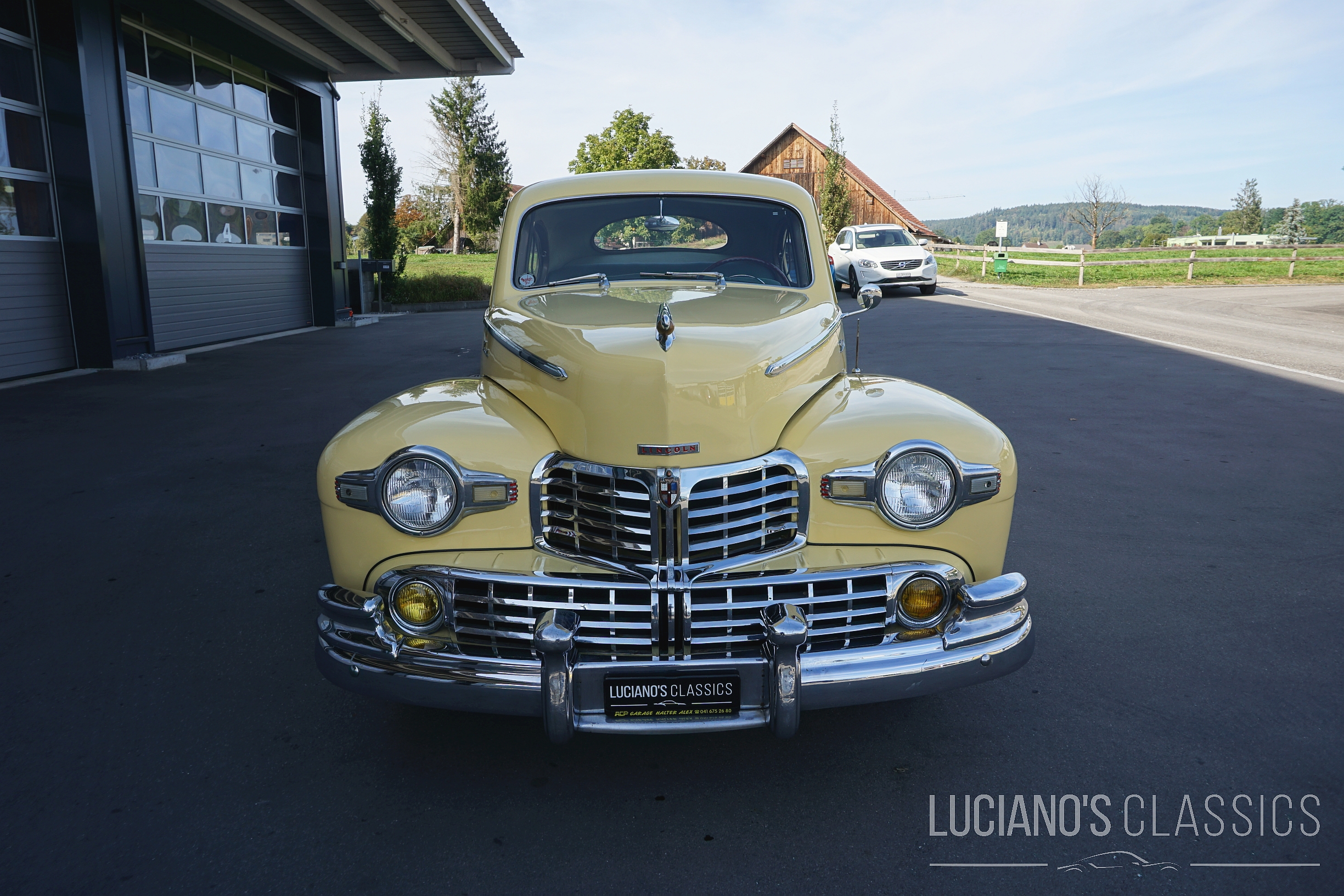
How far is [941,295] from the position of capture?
21266mm

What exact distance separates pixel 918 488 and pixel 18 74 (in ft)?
36.9

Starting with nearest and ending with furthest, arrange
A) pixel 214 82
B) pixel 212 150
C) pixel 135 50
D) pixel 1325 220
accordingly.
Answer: pixel 135 50
pixel 212 150
pixel 214 82
pixel 1325 220

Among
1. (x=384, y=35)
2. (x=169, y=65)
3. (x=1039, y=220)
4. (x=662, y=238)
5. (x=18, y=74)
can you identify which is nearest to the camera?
(x=662, y=238)

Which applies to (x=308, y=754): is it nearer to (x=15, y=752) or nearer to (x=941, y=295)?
(x=15, y=752)

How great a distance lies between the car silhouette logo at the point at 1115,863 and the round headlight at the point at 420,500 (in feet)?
6.13

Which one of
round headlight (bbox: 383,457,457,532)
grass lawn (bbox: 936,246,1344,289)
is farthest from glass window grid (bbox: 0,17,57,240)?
grass lawn (bbox: 936,246,1344,289)

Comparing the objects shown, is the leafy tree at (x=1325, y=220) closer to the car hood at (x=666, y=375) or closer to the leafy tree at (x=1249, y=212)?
the leafy tree at (x=1249, y=212)

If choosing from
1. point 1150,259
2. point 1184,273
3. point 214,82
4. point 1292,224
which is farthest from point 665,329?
point 1292,224

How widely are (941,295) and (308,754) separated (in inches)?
807

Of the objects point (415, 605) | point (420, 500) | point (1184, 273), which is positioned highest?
point (1184, 273)

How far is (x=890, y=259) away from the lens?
21.2 meters

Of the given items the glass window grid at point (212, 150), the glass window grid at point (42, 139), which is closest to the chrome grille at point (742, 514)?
the glass window grid at point (42, 139)

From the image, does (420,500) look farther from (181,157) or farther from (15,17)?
(181,157)

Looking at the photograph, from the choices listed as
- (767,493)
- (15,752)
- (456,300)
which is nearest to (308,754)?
(15,752)
